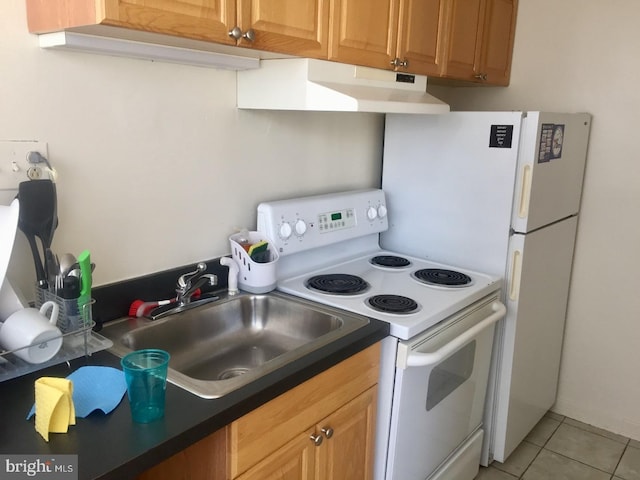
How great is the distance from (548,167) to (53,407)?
1.90m

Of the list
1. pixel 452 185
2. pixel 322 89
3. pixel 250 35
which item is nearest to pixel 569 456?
pixel 452 185

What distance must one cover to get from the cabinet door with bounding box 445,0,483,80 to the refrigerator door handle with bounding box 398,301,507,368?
94 cm

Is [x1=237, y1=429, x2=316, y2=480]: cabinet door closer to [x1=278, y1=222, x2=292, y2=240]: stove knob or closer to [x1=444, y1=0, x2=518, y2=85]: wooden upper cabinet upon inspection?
[x1=278, y1=222, x2=292, y2=240]: stove knob

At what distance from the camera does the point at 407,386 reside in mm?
1641

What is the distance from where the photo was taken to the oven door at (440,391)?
1.64 m

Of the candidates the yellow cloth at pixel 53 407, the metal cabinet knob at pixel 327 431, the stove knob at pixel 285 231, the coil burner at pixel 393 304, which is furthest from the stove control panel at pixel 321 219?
the yellow cloth at pixel 53 407

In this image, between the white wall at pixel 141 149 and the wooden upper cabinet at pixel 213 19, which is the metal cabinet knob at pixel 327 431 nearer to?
the white wall at pixel 141 149

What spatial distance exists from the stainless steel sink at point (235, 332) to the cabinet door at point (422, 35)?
886 millimetres

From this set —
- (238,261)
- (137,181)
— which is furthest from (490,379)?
(137,181)

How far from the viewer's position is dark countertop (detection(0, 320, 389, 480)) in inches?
36.1

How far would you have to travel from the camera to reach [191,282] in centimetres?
168

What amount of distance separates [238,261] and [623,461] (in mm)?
1947

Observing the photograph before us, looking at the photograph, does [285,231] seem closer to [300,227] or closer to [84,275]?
[300,227]

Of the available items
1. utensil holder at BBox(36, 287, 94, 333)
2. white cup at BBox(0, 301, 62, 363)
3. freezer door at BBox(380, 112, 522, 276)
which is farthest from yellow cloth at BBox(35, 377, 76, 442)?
freezer door at BBox(380, 112, 522, 276)
